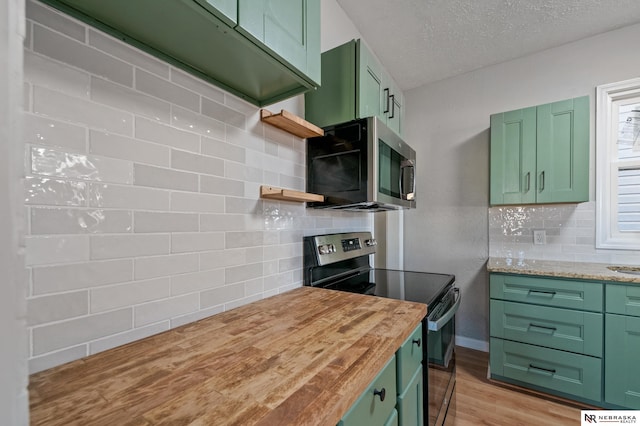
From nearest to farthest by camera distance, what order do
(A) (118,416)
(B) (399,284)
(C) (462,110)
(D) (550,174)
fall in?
1. (A) (118,416)
2. (B) (399,284)
3. (D) (550,174)
4. (C) (462,110)

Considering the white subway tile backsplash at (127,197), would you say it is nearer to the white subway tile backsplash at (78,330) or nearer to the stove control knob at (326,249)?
the white subway tile backsplash at (78,330)

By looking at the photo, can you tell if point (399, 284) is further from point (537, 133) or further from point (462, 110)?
point (462, 110)

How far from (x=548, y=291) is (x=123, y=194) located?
2.50 meters

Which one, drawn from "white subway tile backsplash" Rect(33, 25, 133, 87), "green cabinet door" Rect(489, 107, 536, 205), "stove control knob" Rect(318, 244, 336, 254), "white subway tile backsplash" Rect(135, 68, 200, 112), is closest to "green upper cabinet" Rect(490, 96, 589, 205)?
"green cabinet door" Rect(489, 107, 536, 205)

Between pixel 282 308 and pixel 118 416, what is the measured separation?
671 mm

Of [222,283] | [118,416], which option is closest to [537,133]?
A: [222,283]

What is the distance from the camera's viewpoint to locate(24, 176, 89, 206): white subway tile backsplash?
0.65 metres

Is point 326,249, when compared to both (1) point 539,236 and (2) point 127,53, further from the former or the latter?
(1) point 539,236

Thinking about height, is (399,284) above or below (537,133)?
below

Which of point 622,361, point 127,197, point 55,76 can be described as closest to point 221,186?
point 127,197

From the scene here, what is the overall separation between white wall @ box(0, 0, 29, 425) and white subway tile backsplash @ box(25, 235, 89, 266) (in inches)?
22.0

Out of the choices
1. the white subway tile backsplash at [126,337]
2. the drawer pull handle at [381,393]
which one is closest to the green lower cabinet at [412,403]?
the drawer pull handle at [381,393]

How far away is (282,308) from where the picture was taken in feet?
3.75

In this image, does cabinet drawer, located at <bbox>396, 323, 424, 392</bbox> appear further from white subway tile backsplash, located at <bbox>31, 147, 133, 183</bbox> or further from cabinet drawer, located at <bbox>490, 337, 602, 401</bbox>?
cabinet drawer, located at <bbox>490, 337, 602, 401</bbox>
